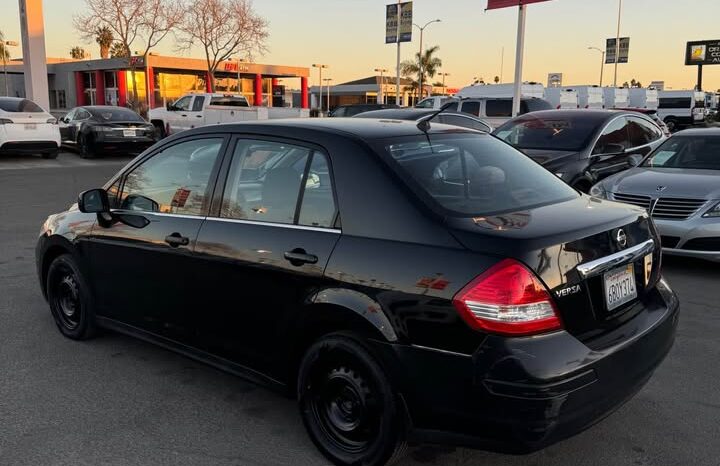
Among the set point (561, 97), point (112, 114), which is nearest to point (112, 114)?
point (112, 114)

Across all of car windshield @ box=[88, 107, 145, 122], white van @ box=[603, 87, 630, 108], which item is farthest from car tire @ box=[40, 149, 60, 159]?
white van @ box=[603, 87, 630, 108]

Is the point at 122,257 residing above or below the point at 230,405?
above

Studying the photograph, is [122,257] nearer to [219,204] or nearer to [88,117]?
[219,204]

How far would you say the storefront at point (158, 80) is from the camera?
5488 centimetres

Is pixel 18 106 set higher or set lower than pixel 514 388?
higher

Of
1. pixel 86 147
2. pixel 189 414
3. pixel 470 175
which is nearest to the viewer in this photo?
pixel 470 175

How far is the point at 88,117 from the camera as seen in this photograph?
18531 millimetres

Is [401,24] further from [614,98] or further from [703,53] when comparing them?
[703,53]

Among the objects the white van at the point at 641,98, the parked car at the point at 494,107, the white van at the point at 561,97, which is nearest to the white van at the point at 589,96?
the white van at the point at 561,97

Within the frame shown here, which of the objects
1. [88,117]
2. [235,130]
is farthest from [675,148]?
[88,117]

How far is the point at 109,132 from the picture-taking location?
18.0 metres

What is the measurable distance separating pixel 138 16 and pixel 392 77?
156 ft

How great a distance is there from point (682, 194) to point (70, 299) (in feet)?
19.2

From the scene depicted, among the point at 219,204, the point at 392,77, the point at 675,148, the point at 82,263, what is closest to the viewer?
the point at 219,204
